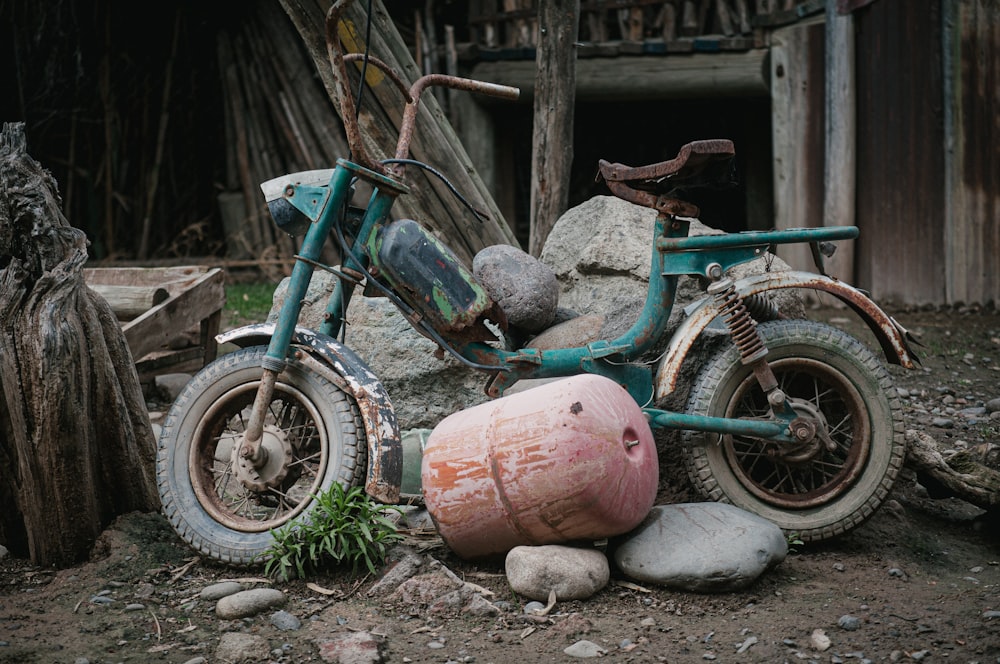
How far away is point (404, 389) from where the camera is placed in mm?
4434

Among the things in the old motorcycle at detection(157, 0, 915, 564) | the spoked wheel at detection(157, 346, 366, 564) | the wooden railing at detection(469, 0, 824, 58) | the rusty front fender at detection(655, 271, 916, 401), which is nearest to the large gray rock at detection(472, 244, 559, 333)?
the old motorcycle at detection(157, 0, 915, 564)

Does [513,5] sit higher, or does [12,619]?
[513,5]

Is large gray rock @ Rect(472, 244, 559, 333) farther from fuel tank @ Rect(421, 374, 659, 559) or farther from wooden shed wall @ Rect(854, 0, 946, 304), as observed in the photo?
wooden shed wall @ Rect(854, 0, 946, 304)

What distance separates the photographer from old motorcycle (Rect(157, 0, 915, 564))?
137 inches

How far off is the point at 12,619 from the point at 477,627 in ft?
4.81

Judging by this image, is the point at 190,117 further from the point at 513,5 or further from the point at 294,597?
the point at 294,597

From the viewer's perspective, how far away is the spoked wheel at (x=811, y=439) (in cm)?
362

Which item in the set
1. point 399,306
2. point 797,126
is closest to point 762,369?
point 399,306

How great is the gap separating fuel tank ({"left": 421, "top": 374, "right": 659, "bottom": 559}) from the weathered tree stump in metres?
1.25

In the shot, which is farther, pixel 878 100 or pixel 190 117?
pixel 190 117

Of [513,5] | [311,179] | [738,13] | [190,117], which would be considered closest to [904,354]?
[311,179]

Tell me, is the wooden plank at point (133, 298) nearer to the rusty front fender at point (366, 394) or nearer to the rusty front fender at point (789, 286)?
the rusty front fender at point (366, 394)

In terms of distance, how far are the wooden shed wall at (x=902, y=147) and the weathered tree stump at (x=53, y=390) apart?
5.83m

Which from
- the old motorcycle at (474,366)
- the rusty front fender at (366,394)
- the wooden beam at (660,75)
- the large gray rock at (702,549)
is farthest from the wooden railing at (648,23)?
the large gray rock at (702,549)
